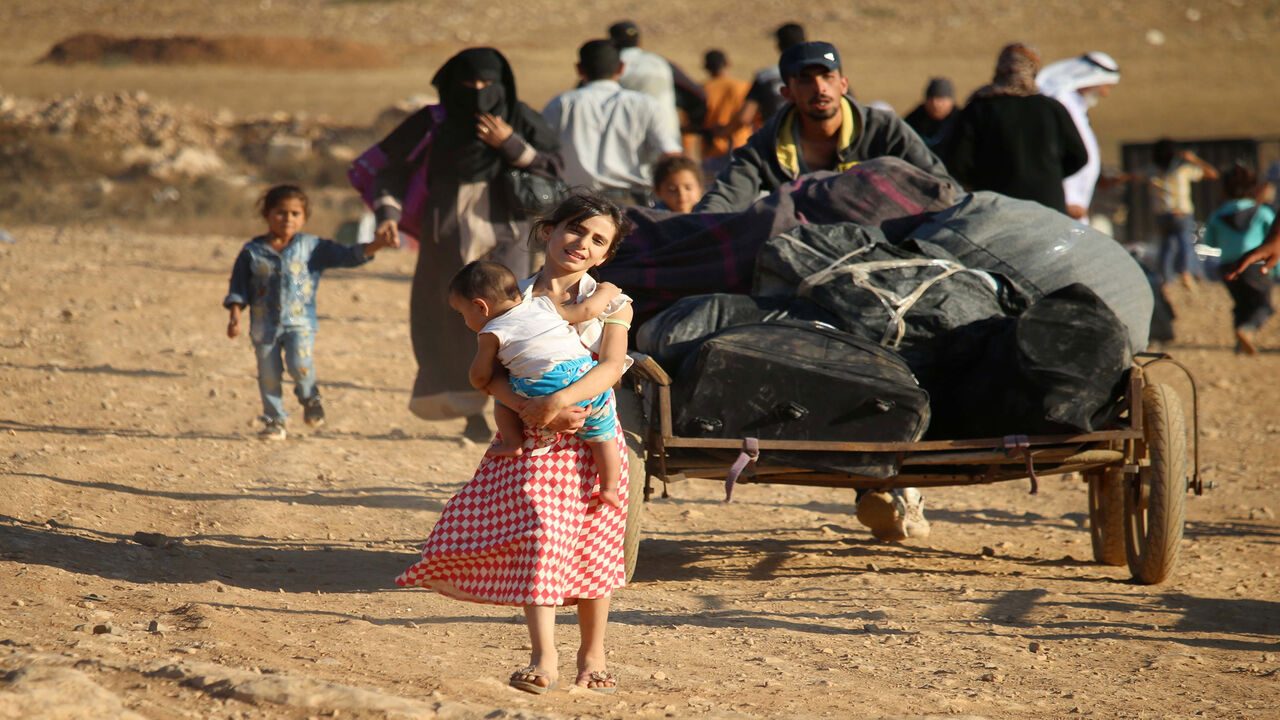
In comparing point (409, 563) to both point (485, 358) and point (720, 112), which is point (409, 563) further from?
point (720, 112)

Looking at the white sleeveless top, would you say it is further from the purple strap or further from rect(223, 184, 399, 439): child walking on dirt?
rect(223, 184, 399, 439): child walking on dirt

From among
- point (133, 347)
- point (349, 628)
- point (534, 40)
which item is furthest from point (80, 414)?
point (534, 40)

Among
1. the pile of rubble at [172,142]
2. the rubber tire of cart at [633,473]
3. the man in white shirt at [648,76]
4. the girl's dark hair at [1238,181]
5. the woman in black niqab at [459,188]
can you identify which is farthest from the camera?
the pile of rubble at [172,142]

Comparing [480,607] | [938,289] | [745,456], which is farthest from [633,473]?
[938,289]

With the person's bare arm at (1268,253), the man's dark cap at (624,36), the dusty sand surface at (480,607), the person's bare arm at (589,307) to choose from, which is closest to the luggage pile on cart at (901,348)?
the dusty sand surface at (480,607)

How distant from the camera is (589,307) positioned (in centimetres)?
338

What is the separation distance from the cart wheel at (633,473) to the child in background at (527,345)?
2.47 feet

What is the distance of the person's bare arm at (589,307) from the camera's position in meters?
3.38

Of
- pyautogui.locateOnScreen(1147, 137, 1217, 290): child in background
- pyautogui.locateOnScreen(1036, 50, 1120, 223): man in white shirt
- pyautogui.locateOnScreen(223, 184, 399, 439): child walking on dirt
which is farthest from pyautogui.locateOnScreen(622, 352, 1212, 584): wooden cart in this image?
pyautogui.locateOnScreen(1147, 137, 1217, 290): child in background

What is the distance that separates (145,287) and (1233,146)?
13.1 m

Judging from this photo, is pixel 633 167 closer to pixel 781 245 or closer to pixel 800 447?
pixel 781 245

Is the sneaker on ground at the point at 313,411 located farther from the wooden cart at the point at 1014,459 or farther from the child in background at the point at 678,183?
the wooden cart at the point at 1014,459

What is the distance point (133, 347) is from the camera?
9273 millimetres

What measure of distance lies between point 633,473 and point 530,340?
1.12 m
